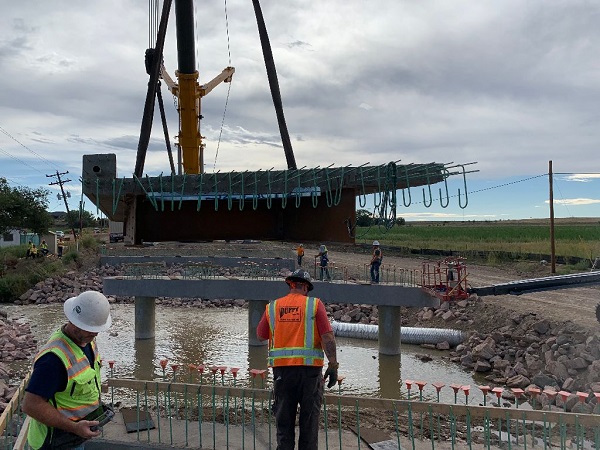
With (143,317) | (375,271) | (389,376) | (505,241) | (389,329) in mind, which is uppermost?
(505,241)

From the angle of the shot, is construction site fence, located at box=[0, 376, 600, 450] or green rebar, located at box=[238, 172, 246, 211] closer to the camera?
construction site fence, located at box=[0, 376, 600, 450]

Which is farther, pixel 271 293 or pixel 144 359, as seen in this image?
pixel 144 359

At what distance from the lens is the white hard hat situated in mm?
3879

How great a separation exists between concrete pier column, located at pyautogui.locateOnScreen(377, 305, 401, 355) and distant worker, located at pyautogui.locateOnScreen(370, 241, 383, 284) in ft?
4.45

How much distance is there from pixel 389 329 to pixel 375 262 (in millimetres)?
2838

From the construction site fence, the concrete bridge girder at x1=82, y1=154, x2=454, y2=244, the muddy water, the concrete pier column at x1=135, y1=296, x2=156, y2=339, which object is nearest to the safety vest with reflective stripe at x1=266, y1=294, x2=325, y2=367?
the construction site fence

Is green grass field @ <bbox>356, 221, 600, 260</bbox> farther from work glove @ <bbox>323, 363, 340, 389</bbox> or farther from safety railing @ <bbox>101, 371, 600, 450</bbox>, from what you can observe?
work glove @ <bbox>323, 363, 340, 389</bbox>

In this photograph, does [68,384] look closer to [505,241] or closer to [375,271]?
[375,271]

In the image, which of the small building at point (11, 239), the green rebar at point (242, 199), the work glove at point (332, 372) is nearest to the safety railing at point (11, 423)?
the work glove at point (332, 372)

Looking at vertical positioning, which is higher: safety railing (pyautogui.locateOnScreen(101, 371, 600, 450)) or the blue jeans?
the blue jeans

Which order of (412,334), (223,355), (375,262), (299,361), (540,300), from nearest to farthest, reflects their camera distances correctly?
1. (299,361)
2. (375,262)
3. (223,355)
4. (412,334)
5. (540,300)

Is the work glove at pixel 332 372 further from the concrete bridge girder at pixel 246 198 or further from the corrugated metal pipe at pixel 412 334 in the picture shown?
the corrugated metal pipe at pixel 412 334

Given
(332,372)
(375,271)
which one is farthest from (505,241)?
(332,372)

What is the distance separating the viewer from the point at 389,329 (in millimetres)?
18719
